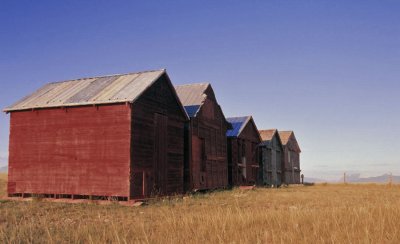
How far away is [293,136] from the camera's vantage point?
51.2m

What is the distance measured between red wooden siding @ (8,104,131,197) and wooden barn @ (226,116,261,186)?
14747 mm

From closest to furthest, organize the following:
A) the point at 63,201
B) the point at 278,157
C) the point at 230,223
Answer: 1. the point at 230,223
2. the point at 63,201
3. the point at 278,157

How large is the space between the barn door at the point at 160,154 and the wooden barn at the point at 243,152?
11403mm

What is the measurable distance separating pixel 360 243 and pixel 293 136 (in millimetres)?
45516

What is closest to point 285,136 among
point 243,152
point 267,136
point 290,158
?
point 290,158

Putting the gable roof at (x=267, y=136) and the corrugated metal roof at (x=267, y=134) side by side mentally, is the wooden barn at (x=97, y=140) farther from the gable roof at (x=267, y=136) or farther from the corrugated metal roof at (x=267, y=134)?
the corrugated metal roof at (x=267, y=134)

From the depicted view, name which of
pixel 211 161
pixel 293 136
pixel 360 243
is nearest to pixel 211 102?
pixel 211 161

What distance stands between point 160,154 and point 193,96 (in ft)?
23.8

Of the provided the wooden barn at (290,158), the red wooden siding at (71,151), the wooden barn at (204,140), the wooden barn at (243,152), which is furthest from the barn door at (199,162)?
the wooden barn at (290,158)

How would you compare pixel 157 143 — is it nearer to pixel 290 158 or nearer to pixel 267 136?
pixel 267 136

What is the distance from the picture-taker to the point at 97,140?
18422 mm

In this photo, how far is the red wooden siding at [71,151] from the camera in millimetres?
17969

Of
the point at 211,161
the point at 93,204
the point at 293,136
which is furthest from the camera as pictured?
the point at 293,136

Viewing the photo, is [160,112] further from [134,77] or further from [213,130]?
[213,130]
